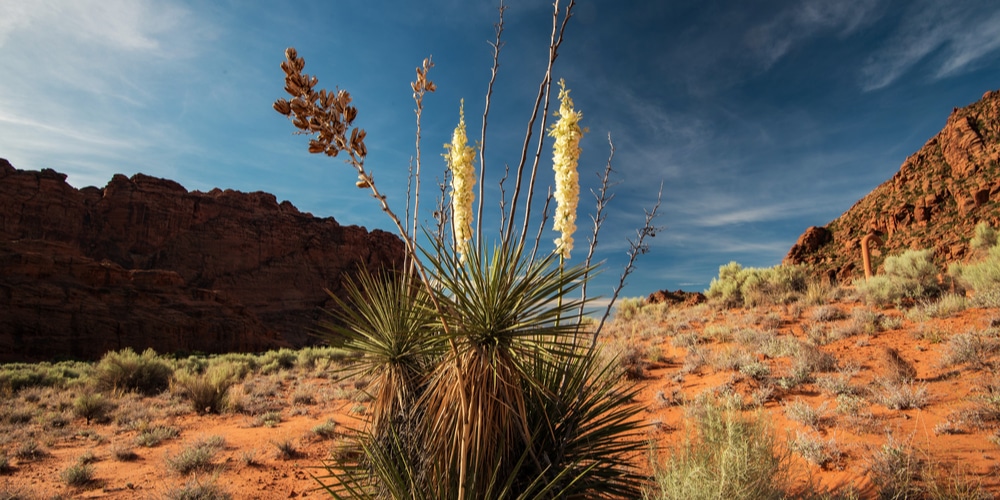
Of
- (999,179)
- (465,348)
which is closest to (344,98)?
(465,348)

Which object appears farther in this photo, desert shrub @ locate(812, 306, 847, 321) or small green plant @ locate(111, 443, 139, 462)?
desert shrub @ locate(812, 306, 847, 321)

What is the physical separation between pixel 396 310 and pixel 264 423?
618cm

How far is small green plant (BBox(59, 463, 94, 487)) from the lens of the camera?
5371 mm

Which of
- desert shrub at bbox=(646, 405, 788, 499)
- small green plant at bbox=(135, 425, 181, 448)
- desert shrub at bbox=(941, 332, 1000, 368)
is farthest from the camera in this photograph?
small green plant at bbox=(135, 425, 181, 448)

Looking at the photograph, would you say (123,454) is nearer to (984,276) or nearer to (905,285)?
(905,285)

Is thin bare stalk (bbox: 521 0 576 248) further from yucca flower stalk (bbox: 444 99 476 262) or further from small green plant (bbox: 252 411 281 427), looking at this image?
small green plant (bbox: 252 411 281 427)

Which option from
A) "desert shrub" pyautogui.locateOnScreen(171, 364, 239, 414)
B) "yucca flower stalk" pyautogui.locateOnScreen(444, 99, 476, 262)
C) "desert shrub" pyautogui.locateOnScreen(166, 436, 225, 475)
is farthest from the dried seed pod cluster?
"desert shrub" pyautogui.locateOnScreen(171, 364, 239, 414)

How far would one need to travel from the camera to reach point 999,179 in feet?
88.6

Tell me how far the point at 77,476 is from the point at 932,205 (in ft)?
139

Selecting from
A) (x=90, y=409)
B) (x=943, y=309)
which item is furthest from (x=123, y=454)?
(x=943, y=309)

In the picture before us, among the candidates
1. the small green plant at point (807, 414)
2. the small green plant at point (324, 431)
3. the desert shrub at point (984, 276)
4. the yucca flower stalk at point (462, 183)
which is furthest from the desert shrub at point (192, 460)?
the desert shrub at point (984, 276)

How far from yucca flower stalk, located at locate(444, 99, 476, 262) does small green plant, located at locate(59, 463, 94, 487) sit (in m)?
5.84

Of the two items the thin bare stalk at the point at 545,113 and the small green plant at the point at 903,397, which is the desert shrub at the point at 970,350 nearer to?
the small green plant at the point at 903,397

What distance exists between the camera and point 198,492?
4742mm
